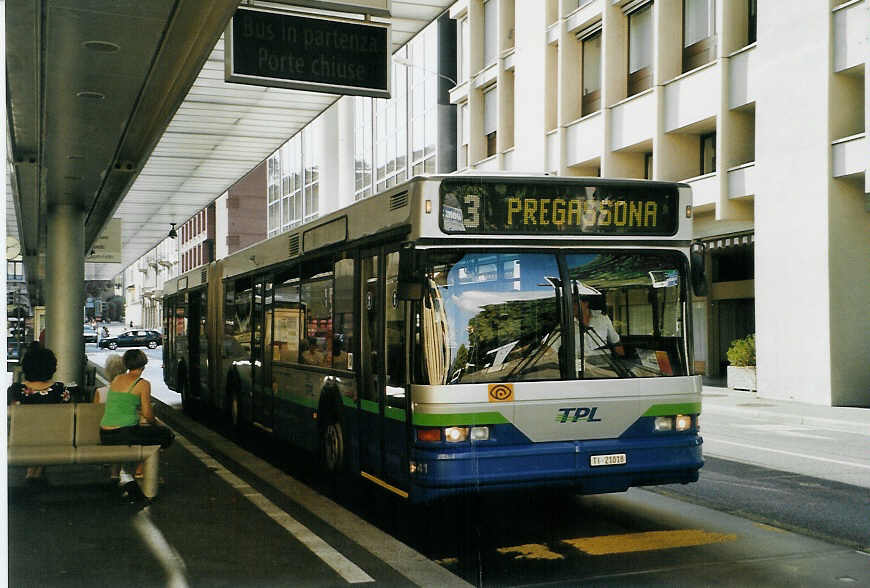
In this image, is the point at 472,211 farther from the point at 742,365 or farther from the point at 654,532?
the point at 742,365

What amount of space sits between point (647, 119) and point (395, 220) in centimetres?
2097

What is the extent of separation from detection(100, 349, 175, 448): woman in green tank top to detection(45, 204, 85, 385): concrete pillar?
36.5ft

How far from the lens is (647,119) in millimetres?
27922

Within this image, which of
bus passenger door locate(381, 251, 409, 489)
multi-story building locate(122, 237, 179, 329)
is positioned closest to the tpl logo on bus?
bus passenger door locate(381, 251, 409, 489)

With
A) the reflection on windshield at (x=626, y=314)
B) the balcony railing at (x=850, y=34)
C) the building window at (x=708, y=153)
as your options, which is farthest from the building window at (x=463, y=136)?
the reflection on windshield at (x=626, y=314)

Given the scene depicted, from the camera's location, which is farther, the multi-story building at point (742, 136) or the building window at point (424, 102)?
the building window at point (424, 102)

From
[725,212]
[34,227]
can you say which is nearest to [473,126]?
[725,212]

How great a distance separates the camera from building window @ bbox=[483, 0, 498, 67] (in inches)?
1438

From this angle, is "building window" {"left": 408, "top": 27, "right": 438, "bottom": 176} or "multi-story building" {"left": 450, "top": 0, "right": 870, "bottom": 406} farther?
"building window" {"left": 408, "top": 27, "right": 438, "bottom": 176}

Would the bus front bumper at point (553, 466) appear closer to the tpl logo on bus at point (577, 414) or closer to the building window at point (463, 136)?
the tpl logo on bus at point (577, 414)

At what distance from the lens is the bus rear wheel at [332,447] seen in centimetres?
1002

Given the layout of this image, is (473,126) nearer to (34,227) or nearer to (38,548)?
(34,227)

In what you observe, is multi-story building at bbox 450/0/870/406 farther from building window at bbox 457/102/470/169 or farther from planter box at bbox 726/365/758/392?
building window at bbox 457/102/470/169

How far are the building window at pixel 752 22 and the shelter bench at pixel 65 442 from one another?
20445mm
